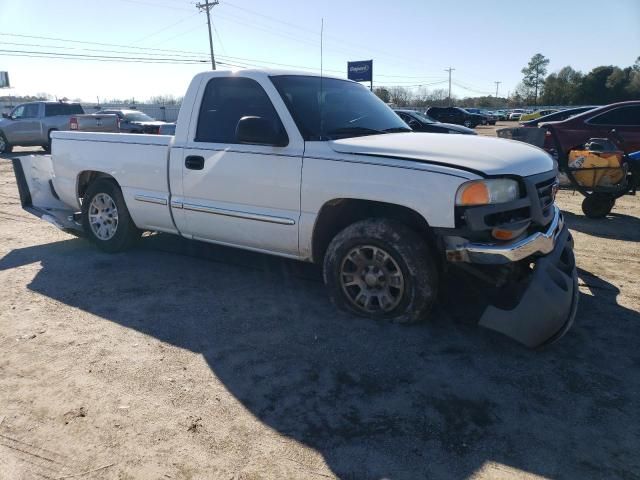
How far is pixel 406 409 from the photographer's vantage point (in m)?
2.76

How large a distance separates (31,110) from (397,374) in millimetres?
18590

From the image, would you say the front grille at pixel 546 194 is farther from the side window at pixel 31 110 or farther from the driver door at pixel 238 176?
the side window at pixel 31 110

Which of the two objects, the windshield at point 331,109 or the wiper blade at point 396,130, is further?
the wiper blade at point 396,130

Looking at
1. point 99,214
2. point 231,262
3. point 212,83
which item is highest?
point 212,83

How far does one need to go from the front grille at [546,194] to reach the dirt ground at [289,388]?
36.9 inches

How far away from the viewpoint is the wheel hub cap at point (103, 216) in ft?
18.0

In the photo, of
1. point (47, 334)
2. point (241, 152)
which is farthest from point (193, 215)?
point (47, 334)

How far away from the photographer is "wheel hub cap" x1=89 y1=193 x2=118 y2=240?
549 cm

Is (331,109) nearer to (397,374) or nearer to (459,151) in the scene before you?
(459,151)

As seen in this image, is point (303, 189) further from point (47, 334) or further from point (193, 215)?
point (47, 334)

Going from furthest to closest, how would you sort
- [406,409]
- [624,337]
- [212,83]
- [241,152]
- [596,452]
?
[212,83], [241,152], [624,337], [406,409], [596,452]

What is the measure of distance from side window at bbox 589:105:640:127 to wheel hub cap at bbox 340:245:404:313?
8.08 m

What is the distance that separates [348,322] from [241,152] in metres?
1.68

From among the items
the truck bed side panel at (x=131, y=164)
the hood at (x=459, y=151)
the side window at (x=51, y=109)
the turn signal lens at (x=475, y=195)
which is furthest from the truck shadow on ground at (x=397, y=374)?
the side window at (x=51, y=109)
